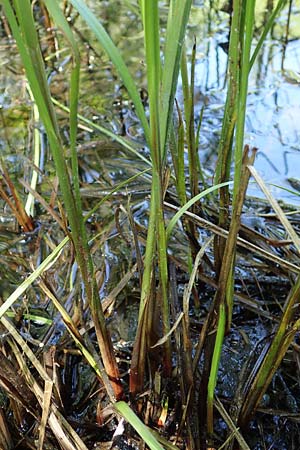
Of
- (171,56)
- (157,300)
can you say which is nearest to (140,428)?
(157,300)

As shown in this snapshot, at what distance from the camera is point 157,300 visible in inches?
29.0

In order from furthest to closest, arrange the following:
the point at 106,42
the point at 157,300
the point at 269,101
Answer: the point at 269,101, the point at 157,300, the point at 106,42

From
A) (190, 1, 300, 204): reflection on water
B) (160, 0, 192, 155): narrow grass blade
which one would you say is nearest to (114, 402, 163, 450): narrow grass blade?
(160, 0, 192, 155): narrow grass blade

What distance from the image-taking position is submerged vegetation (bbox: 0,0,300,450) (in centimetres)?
55

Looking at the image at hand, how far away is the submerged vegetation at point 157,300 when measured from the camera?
55 centimetres

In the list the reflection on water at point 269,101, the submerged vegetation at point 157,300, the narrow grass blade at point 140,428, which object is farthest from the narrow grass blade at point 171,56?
the reflection on water at point 269,101

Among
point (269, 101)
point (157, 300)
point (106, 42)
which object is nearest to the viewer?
point (106, 42)

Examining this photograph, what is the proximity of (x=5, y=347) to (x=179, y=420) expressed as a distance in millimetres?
300

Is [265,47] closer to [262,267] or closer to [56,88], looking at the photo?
[56,88]

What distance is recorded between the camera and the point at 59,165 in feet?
1.82

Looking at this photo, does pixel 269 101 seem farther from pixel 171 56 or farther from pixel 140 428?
pixel 140 428

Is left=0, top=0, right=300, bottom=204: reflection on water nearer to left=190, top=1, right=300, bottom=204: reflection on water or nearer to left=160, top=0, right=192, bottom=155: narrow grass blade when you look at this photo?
left=190, top=1, right=300, bottom=204: reflection on water

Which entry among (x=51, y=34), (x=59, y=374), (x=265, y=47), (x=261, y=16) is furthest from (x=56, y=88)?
(x=59, y=374)

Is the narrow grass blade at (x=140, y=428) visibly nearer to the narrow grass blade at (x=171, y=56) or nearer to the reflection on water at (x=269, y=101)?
the narrow grass blade at (x=171, y=56)
